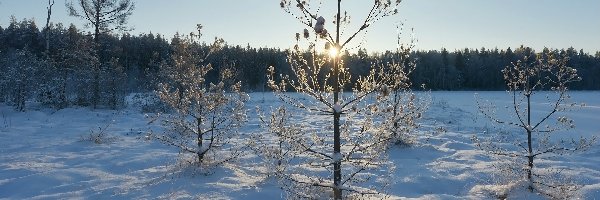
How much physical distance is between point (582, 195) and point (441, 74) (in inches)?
2389

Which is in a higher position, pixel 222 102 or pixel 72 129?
pixel 222 102

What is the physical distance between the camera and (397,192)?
27.0 feet

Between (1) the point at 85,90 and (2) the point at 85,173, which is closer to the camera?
(2) the point at 85,173

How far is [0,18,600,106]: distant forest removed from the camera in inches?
783

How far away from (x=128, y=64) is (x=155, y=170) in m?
48.3

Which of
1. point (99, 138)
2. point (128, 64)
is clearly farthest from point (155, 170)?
point (128, 64)

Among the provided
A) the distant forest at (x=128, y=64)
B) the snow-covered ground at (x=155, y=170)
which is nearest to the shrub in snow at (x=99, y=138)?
the snow-covered ground at (x=155, y=170)

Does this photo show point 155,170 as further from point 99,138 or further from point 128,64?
point 128,64

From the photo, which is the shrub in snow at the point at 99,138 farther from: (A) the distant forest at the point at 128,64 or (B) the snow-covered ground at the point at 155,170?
(A) the distant forest at the point at 128,64

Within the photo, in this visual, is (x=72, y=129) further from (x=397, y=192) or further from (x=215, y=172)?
(x=397, y=192)

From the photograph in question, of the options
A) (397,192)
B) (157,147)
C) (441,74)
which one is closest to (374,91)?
(397,192)

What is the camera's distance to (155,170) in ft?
29.9

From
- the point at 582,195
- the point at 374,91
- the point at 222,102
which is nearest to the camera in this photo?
the point at 374,91

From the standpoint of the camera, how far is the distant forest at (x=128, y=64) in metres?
19.9
